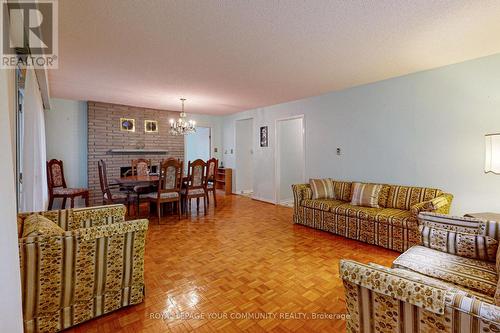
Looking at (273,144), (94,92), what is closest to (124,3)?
(94,92)

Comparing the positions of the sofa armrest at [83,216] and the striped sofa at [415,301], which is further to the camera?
the sofa armrest at [83,216]

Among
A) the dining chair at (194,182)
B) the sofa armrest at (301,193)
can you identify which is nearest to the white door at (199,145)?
the dining chair at (194,182)

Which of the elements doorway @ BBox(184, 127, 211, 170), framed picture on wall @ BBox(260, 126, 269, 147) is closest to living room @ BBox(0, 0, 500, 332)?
framed picture on wall @ BBox(260, 126, 269, 147)

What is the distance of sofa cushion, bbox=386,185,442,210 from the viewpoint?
3146 mm

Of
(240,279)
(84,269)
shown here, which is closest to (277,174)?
(240,279)

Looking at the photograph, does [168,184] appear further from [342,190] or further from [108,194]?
[342,190]

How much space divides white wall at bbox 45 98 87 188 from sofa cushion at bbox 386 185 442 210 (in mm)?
5912

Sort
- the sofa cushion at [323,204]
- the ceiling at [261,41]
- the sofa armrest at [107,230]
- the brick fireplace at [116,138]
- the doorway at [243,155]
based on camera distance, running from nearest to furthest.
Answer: the sofa armrest at [107,230], the ceiling at [261,41], the sofa cushion at [323,204], the brick fireplace at [116,138], the doorway at [243,155]

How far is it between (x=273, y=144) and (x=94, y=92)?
369 cm

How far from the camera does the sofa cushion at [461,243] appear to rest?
1718 mm

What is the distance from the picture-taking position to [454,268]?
1625mm

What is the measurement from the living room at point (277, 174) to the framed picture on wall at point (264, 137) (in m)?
0.33

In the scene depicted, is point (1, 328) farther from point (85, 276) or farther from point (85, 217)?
point (85, 217)

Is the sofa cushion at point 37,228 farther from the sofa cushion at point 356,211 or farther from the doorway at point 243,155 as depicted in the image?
the doorway at point 243,155
